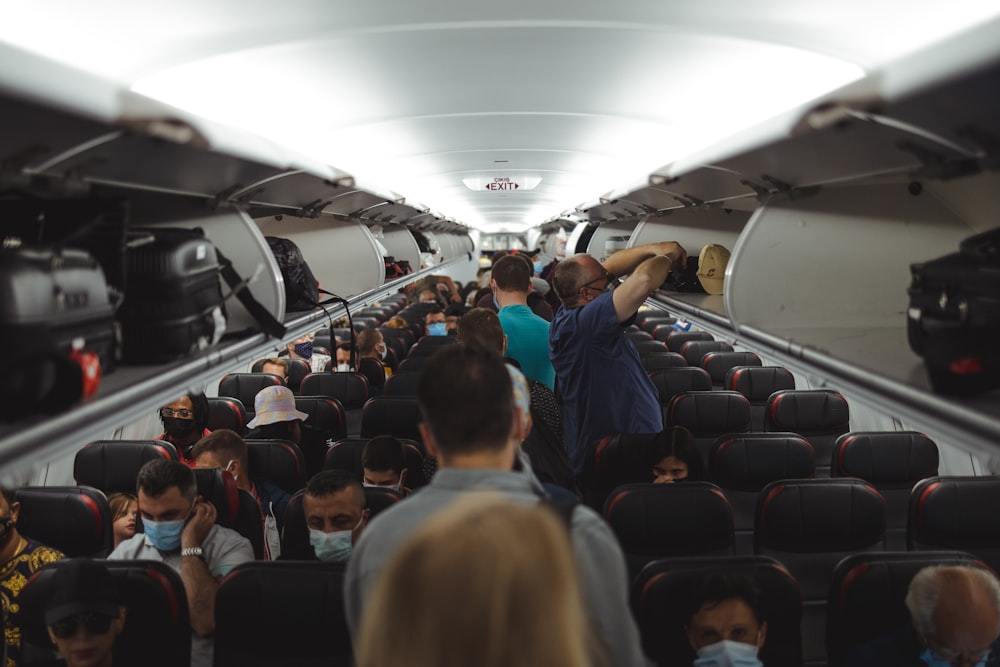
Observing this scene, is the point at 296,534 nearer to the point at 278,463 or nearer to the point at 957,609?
the point at 278,463

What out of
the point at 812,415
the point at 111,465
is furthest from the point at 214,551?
the point at 812,415

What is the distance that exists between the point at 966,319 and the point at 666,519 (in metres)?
2.10

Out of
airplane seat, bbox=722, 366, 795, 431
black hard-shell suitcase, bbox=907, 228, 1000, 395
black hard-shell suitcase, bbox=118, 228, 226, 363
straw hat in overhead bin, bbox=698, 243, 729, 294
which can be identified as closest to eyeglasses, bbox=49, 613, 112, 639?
black hard-shell suitcase, bbox=118, 228, 226, 363

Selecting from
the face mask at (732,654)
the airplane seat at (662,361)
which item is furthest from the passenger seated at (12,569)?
the airplane seat at (662,361)

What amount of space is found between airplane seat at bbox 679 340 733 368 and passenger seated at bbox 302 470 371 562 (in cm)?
610

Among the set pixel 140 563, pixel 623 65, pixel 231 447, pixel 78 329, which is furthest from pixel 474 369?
pixel 231 447

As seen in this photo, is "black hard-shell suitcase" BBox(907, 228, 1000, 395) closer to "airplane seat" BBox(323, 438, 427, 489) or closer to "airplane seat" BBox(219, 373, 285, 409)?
"airplane seat" BBox(323, 438, 427, 489)

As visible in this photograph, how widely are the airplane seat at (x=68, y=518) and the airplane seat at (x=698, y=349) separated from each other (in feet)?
21.6

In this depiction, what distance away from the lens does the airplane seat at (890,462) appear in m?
4.84

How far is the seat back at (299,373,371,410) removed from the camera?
6975mm

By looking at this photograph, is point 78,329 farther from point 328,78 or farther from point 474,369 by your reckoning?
point 328,78

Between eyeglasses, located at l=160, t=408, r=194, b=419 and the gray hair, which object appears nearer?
the gray hair

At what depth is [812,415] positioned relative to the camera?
604 cm

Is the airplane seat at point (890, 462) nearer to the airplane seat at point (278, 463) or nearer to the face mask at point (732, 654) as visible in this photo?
the face mask at point (732, 654)
